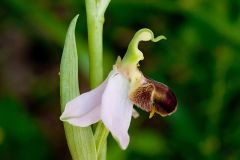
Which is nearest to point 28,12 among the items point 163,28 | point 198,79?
point 163,28

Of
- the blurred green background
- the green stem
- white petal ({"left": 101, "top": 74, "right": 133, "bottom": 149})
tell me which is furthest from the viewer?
the blurred green background

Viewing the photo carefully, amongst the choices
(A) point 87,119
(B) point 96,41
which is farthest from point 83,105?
(B) point 96,41

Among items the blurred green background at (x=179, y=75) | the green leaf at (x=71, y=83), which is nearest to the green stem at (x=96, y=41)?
→ the green leaf at (x=71, y=83)

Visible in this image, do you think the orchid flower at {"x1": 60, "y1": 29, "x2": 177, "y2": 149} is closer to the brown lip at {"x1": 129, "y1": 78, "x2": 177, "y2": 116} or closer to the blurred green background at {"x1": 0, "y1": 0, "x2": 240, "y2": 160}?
the brown lip at {"x1": 129, "y1": 78, "x2": 177, "y2": 116}

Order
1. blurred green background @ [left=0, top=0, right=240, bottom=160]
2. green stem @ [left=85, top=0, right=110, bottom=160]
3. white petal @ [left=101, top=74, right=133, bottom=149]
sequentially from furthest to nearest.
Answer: blurred green background @ [left=0, top=0, right=240, bottom=160]
green stem @ [left=85, top=0, right=110, bottom=160]
white petal @ [left=101, top=74, right=133, bottom=149]

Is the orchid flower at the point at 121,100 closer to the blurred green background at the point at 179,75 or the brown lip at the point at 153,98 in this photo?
the brown lip at the point at 153,98

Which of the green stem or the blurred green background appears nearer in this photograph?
the green stem

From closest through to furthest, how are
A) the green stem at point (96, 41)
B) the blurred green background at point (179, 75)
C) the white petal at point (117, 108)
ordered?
the white petal at point (117, 108)
the green stem at point (96, 41)
the blurred green background at point (179, 75)

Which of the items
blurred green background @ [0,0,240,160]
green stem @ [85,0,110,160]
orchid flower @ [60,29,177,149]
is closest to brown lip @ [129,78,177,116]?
orchid flower @ [60,29,177,149]
